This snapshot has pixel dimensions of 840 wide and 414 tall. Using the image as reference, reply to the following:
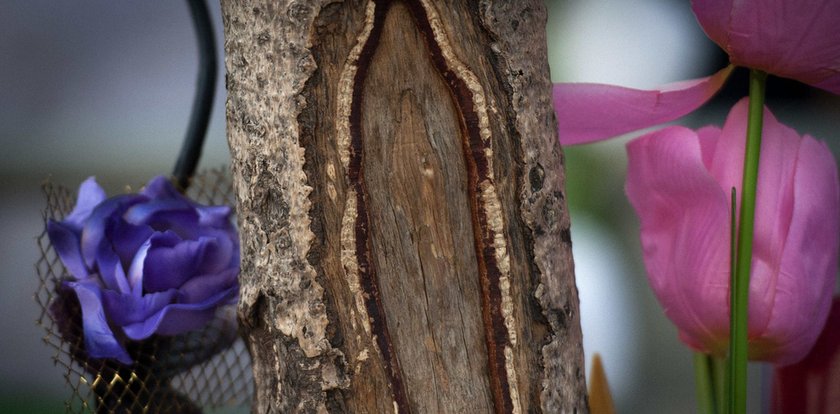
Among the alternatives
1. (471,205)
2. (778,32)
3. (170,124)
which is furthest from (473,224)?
(170,124)

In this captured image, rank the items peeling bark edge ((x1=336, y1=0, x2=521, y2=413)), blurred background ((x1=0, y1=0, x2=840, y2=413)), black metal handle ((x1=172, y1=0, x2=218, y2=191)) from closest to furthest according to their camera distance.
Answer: peeling bark edge ((x1=336, y1=0, x2=521, y2=413)) < black metal handle ((x1=172, y1=0, x2=218, y2=191)) < blurred background ((x1=0, y1=0, x2=840, y2=413))

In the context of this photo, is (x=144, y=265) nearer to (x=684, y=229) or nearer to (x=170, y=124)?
(x=684, y=229)

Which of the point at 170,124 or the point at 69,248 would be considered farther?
the point at 170,124

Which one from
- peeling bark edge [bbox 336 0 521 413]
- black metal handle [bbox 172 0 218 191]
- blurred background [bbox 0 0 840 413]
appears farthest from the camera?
blurred background [bbox 0 0 840 413]

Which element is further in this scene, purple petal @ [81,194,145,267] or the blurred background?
the blurred background

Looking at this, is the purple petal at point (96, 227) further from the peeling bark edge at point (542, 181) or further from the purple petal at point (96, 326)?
the peeling bark edge at point (542, 181)

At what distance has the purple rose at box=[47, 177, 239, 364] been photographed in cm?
28

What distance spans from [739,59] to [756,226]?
0.19 feet

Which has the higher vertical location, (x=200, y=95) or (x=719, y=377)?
(x=200, y=95)

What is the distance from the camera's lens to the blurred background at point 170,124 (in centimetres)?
85

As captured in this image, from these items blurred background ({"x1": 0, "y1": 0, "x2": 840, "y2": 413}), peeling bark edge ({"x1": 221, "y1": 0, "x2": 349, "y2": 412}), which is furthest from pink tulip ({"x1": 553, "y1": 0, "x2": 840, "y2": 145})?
blurred background ({"x1": 0, "y1": 0, "x2": 840, "y2": 413})

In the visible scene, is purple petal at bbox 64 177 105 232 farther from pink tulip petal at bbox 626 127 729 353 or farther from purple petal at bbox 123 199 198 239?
pink tulip petal at bbox 626 127 729 353

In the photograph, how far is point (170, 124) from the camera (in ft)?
4.04

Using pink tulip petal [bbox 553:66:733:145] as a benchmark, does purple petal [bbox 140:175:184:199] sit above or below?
below
